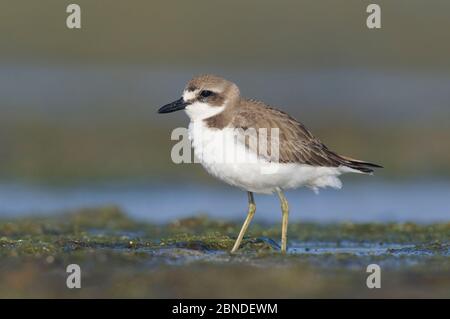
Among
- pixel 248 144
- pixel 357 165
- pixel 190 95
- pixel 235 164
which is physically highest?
pixel 190 95

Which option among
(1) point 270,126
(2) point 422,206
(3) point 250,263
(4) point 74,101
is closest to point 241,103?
(1) point 270,126

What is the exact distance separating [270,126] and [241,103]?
17.7 inches

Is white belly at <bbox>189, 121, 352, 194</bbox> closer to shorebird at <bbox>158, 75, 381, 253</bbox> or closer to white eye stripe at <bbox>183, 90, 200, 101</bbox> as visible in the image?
shorebird at <bbox>158, 75, 381, 253</bbox>

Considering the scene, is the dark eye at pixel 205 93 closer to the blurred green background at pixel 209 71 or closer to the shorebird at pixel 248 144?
the shorebird at pixel 248 144

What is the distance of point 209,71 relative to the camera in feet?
90.7

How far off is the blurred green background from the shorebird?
8.16 meters

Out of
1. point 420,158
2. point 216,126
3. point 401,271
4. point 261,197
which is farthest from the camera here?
point 420,158

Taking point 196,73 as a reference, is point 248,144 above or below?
below

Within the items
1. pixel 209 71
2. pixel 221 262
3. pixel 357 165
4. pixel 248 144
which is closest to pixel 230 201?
pixel 357 165

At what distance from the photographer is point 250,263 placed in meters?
10.2

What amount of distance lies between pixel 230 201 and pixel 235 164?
6.95m

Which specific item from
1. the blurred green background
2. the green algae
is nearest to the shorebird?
the green algae

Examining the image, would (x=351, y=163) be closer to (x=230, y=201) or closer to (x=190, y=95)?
(x=190, y=95)
